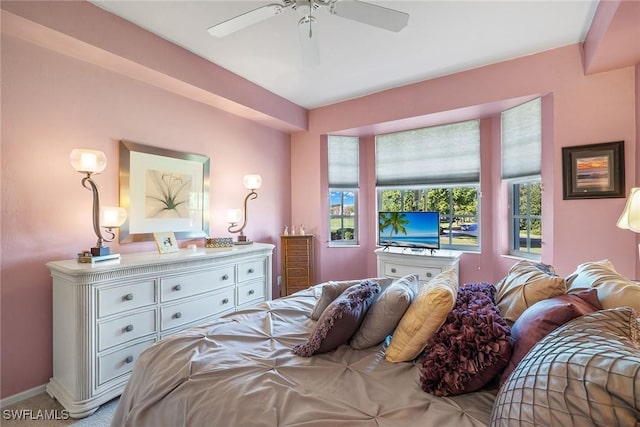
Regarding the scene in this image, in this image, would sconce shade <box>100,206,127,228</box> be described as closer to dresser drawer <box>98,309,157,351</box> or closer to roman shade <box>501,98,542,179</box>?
dresser drawer <box>98,309,157,351</box>

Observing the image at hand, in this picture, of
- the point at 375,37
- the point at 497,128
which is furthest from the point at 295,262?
the point at 497,128

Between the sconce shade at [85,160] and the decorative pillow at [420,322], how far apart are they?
223 cm

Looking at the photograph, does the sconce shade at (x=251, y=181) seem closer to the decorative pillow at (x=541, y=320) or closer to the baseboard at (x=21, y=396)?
the baseboard at (x=21, y=396)

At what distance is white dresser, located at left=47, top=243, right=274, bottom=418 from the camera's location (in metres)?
1.80

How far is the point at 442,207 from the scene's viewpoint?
3.77 meters

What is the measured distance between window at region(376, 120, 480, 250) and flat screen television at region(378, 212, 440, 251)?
0.46m

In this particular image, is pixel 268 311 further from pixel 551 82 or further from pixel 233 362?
pixel 551 82

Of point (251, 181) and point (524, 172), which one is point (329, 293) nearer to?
point (251, 181)

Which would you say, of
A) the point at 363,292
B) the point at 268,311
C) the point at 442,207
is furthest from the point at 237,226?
the point at 442,207

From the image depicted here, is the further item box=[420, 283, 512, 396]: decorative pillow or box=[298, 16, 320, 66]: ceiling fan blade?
box=[298, 16, 320, 66]: ceiling fan blade

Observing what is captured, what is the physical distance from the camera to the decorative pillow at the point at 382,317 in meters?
1.29

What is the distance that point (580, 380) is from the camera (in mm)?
649

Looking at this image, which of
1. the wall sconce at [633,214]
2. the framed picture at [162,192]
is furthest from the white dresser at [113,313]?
the wall sconce at [633,214]

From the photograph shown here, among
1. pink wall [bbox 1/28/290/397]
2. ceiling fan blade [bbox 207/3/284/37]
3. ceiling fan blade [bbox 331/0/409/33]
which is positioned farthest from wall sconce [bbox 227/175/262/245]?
ceiling fan blade [bbox 331/0/409/33]
